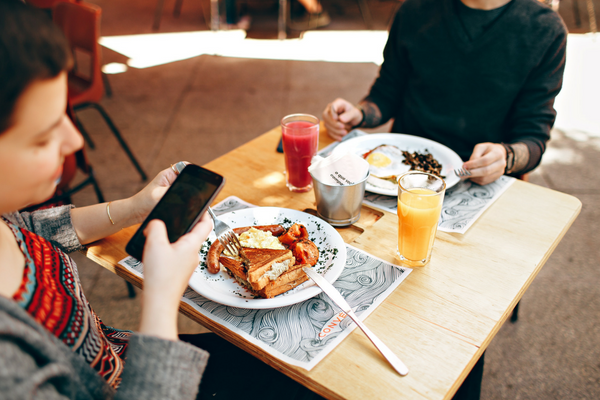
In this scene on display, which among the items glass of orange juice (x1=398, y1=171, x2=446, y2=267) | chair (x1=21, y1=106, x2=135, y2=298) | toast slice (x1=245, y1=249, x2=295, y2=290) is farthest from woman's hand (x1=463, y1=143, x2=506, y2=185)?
chair (x1=21, y1=106, x2=135, y2=298)

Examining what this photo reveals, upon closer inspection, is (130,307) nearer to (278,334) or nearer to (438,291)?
(278,334)

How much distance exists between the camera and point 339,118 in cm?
168

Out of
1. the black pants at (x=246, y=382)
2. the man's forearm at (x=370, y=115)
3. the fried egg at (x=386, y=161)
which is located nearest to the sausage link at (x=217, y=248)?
the black pants at (x=246, y=382)

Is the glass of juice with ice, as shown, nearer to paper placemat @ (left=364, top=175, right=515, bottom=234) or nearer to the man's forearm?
paper placemat @ (left=364, top=175, right=515, bottom=234)

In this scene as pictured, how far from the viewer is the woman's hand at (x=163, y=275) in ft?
2.51

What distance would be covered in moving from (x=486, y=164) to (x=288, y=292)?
0.81 m

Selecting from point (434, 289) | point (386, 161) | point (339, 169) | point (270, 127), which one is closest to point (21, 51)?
point (339, 169)

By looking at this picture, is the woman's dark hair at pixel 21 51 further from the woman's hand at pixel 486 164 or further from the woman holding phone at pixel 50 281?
the woman's hand at pixel 486 164

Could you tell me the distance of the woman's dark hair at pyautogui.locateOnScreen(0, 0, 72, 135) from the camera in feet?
1.94

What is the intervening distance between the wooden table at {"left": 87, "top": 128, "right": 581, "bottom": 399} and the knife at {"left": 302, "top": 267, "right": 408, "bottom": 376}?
2 cm

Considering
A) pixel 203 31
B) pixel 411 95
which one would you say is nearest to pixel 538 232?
pixel 411 95

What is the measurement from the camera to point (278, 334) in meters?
0.91

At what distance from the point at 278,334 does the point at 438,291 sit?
1.32 feet

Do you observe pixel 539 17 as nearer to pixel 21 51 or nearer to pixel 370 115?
pixel 370 115
